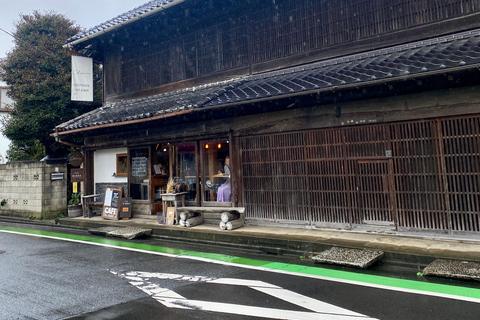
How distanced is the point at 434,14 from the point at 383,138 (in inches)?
133

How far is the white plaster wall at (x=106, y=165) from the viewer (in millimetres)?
12767

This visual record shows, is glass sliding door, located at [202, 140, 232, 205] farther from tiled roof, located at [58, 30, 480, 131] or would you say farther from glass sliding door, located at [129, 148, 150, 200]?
glass sliding door, located at [129, 148, 150, 200]

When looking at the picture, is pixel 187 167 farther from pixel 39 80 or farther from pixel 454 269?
pixel 39 80

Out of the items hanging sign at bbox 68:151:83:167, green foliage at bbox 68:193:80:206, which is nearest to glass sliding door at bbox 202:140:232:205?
hanging sign at bbox 68:151:83:167

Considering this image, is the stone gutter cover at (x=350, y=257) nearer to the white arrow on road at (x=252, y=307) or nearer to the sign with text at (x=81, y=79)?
the white arrow on road at (x=252, y=307)

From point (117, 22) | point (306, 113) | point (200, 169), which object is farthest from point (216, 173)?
point (117, 22)

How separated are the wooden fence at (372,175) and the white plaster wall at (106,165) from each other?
19.8 ft

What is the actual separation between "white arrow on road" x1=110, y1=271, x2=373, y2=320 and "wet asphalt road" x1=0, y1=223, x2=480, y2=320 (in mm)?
45

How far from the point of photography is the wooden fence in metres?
6.58

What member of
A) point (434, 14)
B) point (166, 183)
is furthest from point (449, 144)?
point (166, 183)

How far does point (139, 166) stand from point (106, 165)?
207 cm

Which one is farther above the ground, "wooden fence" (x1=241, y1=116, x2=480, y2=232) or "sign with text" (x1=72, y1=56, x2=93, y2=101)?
"sign with text" (x1=72, y1=56, x2=93, y2=101)

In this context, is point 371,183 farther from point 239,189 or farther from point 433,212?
point 239,189

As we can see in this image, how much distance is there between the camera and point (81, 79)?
44.3ft
